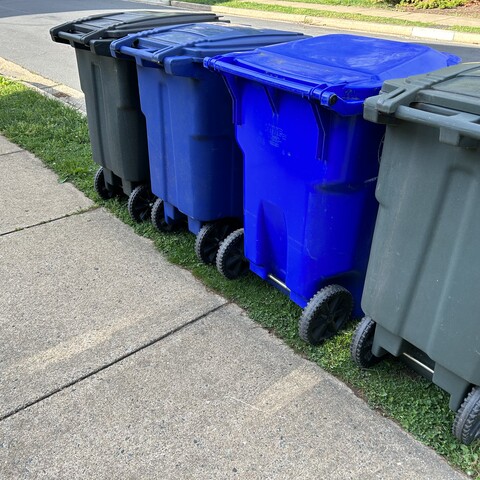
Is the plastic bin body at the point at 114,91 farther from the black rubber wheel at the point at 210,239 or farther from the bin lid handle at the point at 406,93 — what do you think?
the bin lid handle at the point at 406,93

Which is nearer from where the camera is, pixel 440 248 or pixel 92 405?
pixel 440 248

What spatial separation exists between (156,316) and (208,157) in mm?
975

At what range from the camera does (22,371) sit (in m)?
2.67

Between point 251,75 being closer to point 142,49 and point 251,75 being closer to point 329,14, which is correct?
point 142,49

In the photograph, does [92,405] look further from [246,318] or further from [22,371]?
[246,318]

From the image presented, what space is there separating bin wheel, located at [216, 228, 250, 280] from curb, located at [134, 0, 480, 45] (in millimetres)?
10393

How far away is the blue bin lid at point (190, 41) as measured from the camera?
9.52ft

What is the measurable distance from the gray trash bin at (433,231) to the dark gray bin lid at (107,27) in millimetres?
2170

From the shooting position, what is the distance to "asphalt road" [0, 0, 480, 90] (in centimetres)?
951

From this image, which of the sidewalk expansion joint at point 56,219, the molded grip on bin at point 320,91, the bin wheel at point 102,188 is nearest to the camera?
the molded grip on bin at point 320,91

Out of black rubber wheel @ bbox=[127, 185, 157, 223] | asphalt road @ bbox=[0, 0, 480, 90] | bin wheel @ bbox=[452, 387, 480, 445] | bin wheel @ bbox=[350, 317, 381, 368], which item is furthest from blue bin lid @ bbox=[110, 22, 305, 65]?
asphalt road @ bbox=[0, 0, 480, 90]

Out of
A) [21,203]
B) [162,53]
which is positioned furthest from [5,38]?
[162,53]

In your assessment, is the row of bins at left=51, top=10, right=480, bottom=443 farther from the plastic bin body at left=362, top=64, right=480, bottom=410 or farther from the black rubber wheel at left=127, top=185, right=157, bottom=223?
the black rubber wheel at left=127, top=185, right=157, bottom=223

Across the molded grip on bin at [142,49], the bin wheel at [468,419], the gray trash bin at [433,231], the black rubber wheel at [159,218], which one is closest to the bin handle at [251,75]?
the molded grip on bin at [142,49]
